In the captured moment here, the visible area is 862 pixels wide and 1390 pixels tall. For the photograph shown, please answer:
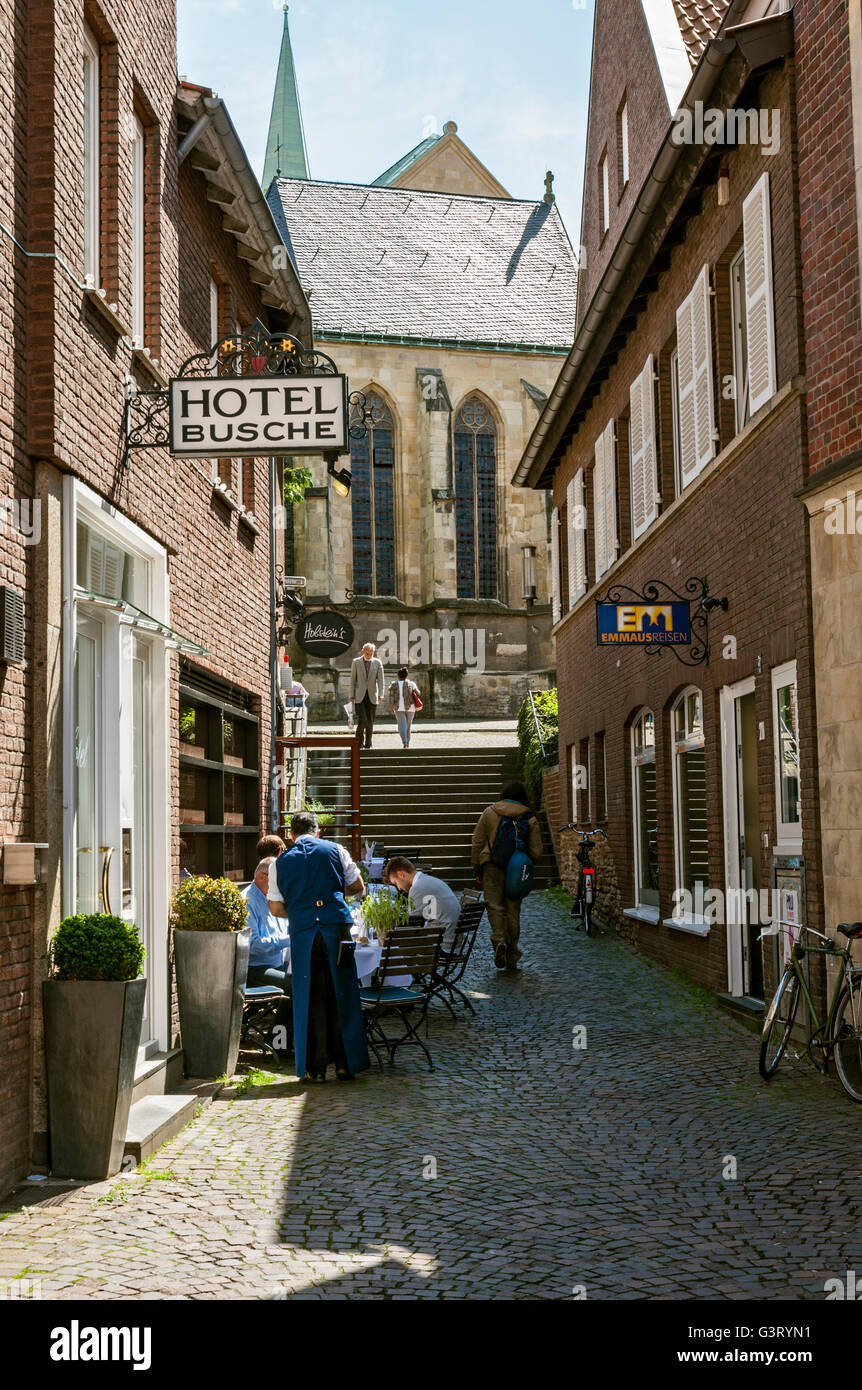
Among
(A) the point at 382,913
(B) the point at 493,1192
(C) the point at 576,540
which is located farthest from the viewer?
(C) the point at 576,540

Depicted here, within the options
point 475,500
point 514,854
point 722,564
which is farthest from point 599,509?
point 475,500

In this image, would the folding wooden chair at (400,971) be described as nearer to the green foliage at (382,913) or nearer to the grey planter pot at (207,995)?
the green foliage at (382,913)

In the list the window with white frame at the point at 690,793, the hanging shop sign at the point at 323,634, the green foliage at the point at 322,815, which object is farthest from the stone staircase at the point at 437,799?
the window with white frame at the point at 690,793

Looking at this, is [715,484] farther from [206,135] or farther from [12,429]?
[12,429]

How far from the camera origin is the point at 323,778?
23812 millimetres

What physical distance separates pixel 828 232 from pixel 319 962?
555 cm

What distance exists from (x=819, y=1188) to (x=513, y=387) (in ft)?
109

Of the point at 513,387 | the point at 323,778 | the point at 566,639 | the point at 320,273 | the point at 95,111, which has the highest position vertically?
the point at 320,273

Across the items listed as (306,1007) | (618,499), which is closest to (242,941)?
(306,1007)

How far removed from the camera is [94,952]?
6.79 metres

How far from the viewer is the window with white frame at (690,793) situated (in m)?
13.6

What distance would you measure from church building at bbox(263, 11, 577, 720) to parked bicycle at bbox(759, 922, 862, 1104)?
24.2 metres

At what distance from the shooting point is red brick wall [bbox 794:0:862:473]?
9.12 meters

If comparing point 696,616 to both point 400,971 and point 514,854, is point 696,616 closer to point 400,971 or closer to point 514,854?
point 514,854
